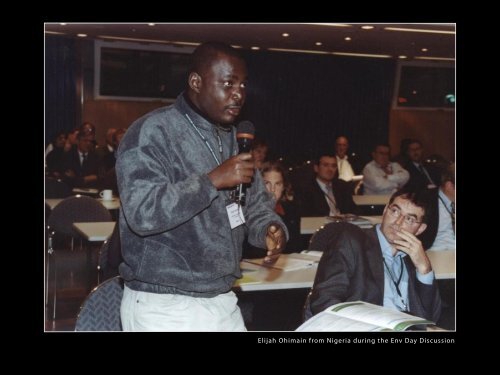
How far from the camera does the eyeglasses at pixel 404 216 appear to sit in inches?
134

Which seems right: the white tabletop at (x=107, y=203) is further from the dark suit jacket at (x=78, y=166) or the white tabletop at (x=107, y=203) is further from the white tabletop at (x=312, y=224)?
the white tabletop at (x=312, y=224)

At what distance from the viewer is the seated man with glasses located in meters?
3.20

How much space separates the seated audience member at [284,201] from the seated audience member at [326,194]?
5.30ft

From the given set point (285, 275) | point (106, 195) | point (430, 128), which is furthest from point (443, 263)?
point (430, 128)

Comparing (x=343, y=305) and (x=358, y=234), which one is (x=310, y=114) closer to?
(x=358, y=234)

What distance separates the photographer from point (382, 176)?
8969 millimetres

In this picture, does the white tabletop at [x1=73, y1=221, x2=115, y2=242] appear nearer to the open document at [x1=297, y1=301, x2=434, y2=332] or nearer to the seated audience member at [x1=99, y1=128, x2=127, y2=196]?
the seated audience member at [x1=99, y1=128, x2=127, y2=196]

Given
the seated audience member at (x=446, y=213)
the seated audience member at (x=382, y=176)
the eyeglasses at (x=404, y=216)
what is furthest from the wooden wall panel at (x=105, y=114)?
the eyeglasses at (x=404, y=216)

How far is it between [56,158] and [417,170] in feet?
14.7
